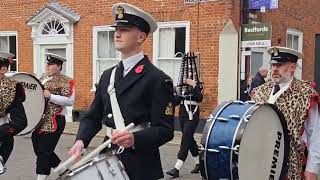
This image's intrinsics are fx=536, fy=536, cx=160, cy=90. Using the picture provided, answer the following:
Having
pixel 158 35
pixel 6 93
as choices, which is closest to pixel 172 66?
pixel 158 35

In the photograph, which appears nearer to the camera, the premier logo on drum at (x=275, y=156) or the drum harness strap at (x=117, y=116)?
the drum harness strap at (x=117, y=116)

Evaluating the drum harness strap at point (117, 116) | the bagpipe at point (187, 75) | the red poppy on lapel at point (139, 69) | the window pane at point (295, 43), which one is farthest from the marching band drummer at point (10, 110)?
the window pane at point (295, 43)

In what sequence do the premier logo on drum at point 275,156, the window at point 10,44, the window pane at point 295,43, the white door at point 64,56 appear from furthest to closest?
the window at point 10,44, the window pane at point 295,43, the white door at point 64,56, the premier logo on drum at point 275,156

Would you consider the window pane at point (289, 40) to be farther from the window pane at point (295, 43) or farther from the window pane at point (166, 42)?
the window pane at point (166, 42)

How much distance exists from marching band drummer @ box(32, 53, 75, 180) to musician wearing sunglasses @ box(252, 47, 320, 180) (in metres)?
3.84

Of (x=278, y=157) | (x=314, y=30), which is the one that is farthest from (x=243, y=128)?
(x=314, y=30)

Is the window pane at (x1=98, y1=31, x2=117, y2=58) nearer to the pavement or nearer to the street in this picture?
the pavement

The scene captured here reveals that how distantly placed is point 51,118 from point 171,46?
7.05 metres

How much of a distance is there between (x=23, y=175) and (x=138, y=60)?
5389 mm

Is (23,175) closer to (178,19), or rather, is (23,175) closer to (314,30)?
(178,19)

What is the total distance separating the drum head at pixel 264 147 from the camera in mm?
3779

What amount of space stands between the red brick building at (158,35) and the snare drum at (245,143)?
29.4 ft

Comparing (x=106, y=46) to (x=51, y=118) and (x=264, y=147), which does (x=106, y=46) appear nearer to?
(x=51, y=118)

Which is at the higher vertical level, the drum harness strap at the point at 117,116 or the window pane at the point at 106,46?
the window pane at the point at 106,46
